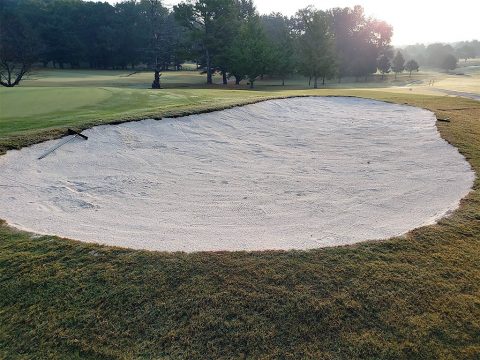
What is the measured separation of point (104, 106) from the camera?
16891mm

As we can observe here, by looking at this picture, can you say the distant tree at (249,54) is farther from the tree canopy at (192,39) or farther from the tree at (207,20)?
the tree at (207,20)

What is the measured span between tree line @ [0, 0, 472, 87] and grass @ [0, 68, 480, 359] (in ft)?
140

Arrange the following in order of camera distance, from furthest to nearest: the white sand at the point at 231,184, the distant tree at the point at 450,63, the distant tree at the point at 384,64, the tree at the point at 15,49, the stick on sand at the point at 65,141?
the distant tree at the point at 450,63 → the distant tree at the point at 384,64 → the tree at the point at 15,49 → the stick on sand at the point at 65,141 → the white sand at the point at 231,184

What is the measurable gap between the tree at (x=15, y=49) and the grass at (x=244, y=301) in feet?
146

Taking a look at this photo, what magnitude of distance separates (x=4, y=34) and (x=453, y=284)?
65.6 metres

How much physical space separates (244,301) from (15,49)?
55191 mm

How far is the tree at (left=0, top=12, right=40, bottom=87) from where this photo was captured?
1799 inches

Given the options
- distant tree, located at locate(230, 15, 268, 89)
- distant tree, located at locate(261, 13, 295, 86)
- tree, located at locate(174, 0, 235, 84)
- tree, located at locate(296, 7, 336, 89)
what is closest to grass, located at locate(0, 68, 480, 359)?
distant tree, located at locate(230, 15, 268, 89)

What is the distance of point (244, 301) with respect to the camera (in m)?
5.12

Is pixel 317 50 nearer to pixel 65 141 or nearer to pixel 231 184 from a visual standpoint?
pixel 65 141

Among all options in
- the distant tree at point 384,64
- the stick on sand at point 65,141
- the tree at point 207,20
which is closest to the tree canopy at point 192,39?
the tree at point 207,20

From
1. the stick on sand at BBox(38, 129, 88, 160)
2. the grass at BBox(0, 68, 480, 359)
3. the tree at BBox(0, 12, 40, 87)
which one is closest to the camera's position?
the grass at BBox(0, 68, 480, 359)

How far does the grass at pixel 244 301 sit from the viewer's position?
4.50 meters

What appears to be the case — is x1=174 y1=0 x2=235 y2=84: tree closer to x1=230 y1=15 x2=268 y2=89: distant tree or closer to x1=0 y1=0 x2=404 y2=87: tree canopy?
x1=0 y1=0 x2=404 y2=87: tree canopy
